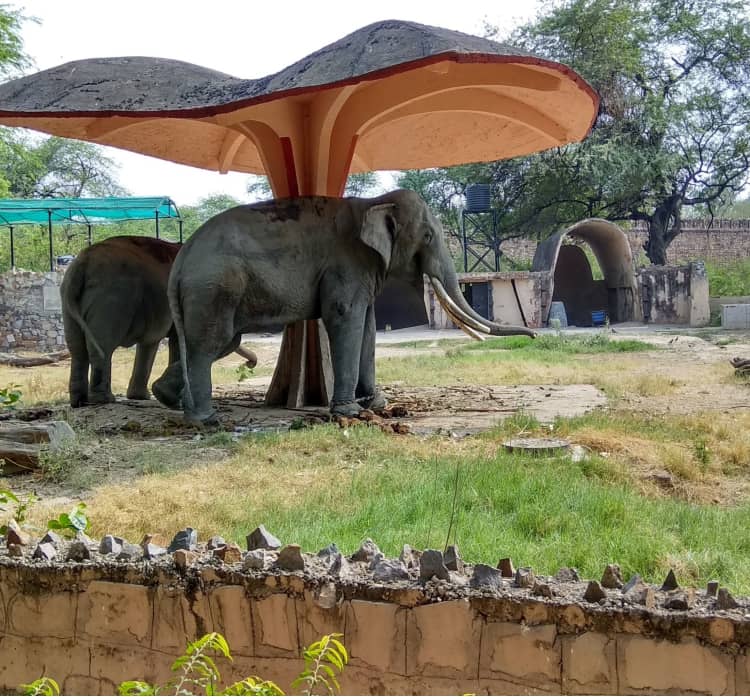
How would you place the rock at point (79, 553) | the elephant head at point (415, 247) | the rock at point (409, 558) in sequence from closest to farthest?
the rock at point (409, 558)
the rock at point (79, 553)
the elephant head at point (415, 247)

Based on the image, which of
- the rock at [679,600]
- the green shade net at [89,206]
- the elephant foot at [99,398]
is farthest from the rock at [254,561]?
the green shade net at [89,206]

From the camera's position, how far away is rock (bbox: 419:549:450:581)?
305 centimetres

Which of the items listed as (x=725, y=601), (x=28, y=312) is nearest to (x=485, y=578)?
(x=725, y=601)

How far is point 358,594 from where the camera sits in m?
3.11

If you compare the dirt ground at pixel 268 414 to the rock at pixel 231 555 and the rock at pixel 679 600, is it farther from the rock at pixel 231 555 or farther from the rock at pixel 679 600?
the rock at pixel 679 600

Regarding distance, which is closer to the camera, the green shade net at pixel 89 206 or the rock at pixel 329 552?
the rock at pixel 329 552

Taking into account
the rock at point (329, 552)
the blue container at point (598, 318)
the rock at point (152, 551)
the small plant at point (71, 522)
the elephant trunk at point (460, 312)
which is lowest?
the small plant at point (71, 522)

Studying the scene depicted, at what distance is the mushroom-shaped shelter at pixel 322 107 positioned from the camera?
8.09m

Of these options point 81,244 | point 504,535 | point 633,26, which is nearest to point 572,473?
point 504,535

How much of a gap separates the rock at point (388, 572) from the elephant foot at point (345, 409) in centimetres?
624

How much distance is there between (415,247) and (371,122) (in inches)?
72.3

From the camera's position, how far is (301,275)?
950cm

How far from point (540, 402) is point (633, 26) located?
28069mm

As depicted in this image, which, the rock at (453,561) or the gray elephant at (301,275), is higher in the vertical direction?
the gray elephant at (301,275)
